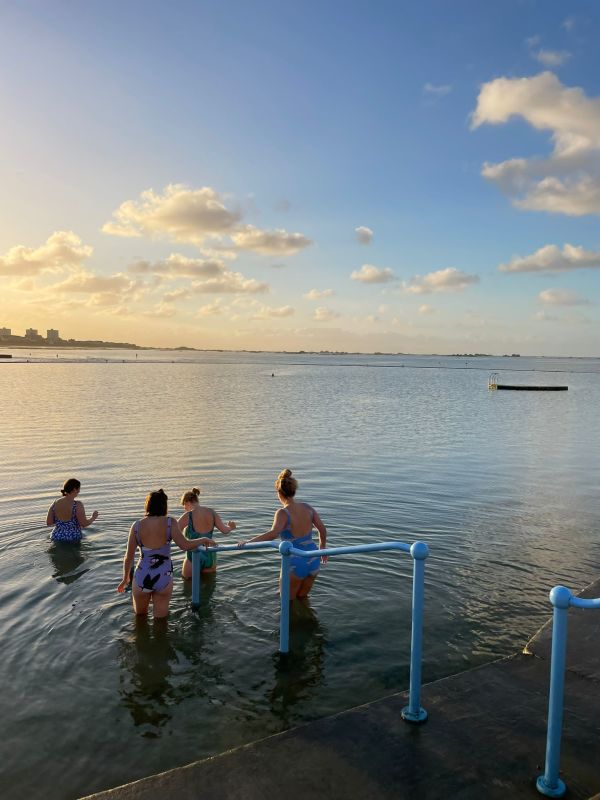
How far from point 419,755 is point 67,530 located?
28.5 feet

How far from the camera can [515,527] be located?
13.4 meters

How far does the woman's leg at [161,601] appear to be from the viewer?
25.2 feet

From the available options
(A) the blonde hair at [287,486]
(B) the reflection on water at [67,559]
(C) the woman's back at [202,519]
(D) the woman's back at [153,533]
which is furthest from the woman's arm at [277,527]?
(B) the reflection on water at [67,559]

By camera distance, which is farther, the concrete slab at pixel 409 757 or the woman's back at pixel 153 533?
the woman's back at pixel 153 533

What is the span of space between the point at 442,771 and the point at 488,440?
81.6ft

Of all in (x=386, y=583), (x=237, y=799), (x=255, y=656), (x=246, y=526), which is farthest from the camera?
(x=246, y=526)

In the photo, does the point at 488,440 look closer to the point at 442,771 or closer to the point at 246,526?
the point at 246,526

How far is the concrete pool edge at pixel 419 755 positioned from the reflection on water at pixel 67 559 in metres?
5.94

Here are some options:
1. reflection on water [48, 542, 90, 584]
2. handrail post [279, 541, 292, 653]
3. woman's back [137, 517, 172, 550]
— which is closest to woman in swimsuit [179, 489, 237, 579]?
woman's back [137, 517, 172, 550]

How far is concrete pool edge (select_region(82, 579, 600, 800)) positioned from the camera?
13.6 ft

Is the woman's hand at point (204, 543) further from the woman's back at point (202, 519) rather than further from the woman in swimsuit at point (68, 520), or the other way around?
the woman in swimsuit at point (68, 520)

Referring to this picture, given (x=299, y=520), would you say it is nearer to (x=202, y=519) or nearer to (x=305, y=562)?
(x=305, y=562)

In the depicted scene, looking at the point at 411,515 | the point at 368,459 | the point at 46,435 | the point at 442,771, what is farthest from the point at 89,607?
the point at 46,435

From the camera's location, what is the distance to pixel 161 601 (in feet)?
25.2
